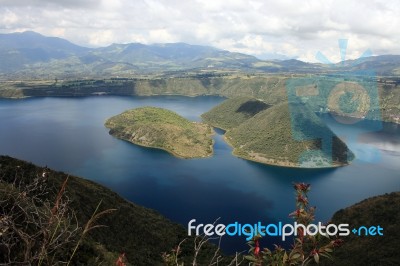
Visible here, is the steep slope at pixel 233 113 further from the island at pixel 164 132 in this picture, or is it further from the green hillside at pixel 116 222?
the green hillside at pixel 116 222

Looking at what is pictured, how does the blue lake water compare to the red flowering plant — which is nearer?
the red flowering plant

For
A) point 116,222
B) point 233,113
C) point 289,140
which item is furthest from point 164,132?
point 116,222

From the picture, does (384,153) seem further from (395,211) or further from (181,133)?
(395,211)

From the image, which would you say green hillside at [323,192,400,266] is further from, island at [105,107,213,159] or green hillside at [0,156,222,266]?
island at [105,107,213,159]

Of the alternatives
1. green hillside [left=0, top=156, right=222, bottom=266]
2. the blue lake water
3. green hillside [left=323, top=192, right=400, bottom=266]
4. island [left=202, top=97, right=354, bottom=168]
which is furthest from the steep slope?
green hillside [left=0, top=156, right=222, bottom=266]

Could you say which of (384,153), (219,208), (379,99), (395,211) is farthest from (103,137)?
(379,99)

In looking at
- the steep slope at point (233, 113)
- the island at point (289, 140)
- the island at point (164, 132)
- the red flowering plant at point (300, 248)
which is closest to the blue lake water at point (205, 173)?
the island at point (164, 132)
